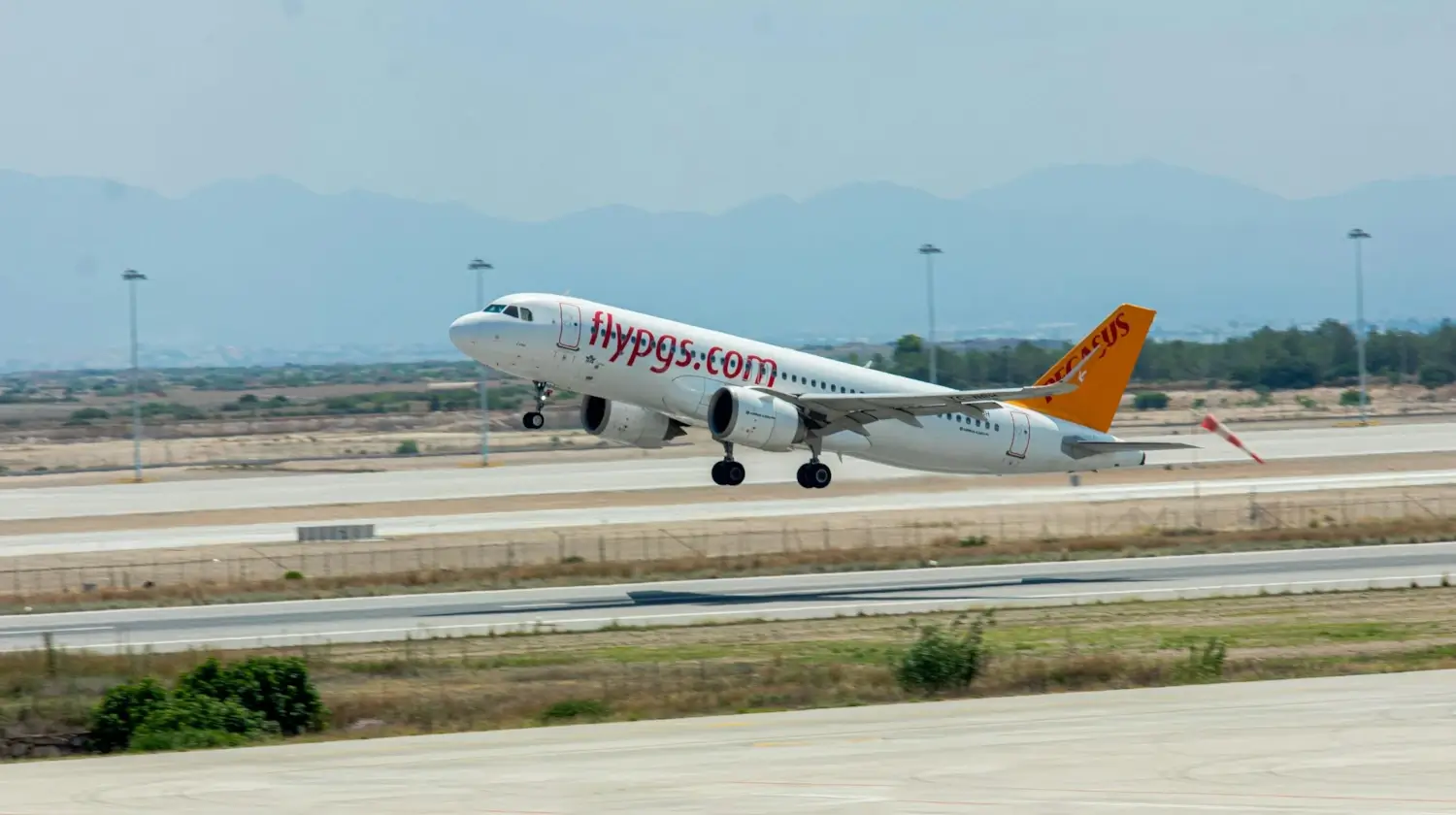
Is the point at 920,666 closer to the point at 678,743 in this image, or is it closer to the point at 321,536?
the point at 678,743

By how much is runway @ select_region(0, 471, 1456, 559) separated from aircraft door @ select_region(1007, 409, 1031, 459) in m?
17.1

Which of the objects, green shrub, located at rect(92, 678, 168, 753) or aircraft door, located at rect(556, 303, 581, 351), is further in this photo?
aircraft door, located at rect(556, 303, 581, 351)

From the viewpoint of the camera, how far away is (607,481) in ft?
286

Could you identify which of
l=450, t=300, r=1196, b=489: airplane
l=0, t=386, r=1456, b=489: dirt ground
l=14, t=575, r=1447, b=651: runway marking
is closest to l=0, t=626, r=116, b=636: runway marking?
l=14, t=575, r=1447, b=651: runway marking

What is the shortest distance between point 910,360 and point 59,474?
→ 8486 centimetres

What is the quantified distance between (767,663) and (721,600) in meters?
12.3

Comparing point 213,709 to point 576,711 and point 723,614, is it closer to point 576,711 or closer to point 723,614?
point 576,711

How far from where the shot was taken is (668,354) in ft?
155

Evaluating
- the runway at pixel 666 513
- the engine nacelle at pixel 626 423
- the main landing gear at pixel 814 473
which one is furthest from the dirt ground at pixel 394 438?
the main landing gear at pixel 814 473

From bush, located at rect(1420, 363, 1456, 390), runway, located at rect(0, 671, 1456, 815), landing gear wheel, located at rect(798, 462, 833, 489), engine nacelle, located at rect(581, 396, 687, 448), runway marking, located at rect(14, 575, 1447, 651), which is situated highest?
bush, located at rect(1420, 363, 1456, 390)

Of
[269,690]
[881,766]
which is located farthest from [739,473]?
[881,766]

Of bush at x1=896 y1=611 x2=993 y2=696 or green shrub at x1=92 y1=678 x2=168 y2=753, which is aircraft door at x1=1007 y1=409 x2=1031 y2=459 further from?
green shrub at x1=92 y1=678 x2=168 y2=753

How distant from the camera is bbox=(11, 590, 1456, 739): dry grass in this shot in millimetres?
27344

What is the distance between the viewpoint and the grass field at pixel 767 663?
1076 inches
